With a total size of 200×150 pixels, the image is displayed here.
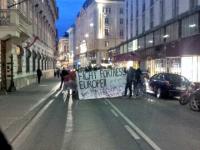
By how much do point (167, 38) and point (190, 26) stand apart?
945cm

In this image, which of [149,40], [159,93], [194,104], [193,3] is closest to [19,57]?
[159,93]

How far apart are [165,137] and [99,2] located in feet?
426

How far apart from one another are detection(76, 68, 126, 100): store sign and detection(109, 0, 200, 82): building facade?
20.6ft

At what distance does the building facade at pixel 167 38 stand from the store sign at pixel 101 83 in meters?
6.27

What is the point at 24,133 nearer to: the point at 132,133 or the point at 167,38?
the point at 132,133

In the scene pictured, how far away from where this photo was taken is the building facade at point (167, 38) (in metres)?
34.4

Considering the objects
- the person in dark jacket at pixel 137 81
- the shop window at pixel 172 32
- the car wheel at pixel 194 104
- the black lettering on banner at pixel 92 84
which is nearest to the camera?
the car wheel at pixel 194 104

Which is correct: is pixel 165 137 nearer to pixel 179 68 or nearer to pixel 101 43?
pixel 179 68

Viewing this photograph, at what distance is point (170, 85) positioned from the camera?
26.0 meters

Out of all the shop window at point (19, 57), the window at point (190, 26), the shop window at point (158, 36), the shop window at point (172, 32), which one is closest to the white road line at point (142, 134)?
the shop window at point (19, 57)

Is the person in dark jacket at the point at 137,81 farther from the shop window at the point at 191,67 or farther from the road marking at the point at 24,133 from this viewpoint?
the road marking at the point at 24,133

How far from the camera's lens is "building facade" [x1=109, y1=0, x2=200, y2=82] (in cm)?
3444

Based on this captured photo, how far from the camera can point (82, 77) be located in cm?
2805

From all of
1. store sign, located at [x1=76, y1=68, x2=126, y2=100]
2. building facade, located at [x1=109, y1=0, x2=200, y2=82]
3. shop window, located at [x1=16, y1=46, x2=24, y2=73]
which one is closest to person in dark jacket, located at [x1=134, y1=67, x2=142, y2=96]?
store sign, located at [x1=76, y1=68, x2=126, y2=100]
